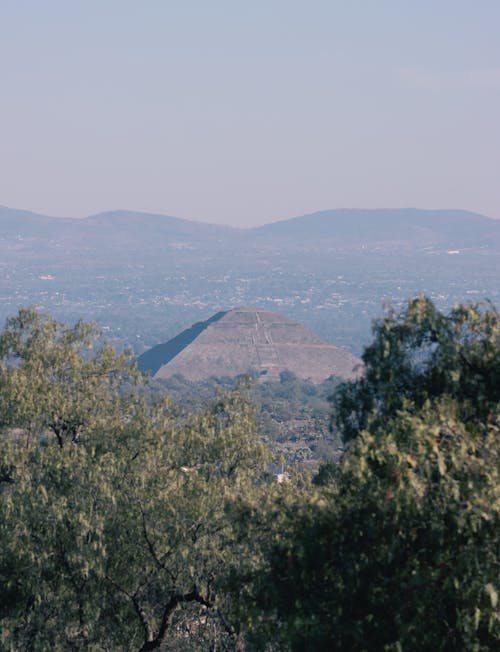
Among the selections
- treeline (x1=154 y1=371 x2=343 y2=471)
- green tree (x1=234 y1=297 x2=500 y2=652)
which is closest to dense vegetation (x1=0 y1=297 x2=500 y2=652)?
green tree (x1=234 y1=297 x2=500 y2=652)

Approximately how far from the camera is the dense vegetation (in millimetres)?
10852

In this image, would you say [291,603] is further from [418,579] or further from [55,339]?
[55,339]

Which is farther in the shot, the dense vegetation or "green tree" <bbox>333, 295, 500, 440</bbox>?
"green tree" <bbox>333, 295, 500, 440</bbox>

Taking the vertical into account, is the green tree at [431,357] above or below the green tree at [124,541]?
above

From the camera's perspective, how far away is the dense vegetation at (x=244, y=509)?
35.6 feet

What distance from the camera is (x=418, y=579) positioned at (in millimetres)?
10477

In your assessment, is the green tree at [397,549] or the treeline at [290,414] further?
the treeline at [290,414]

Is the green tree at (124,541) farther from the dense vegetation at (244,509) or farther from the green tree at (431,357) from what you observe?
the green tree at (431,357)

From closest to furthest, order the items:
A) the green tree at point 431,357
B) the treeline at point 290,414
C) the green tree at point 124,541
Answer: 1. the green tree at point 431,357
2. the green tree at point 124,541
3. the treeline at point 290,414

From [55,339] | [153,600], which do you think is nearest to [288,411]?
[55,339]

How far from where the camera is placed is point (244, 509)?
13.6m

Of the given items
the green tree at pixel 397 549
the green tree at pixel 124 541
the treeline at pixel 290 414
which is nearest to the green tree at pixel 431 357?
the green tree at pixel 397 549

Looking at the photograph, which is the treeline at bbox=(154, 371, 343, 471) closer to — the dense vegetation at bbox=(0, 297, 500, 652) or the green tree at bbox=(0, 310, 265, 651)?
the dense vegetation at bbox=(0, 297, 500, 652)

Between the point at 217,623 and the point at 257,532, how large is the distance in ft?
13.8
